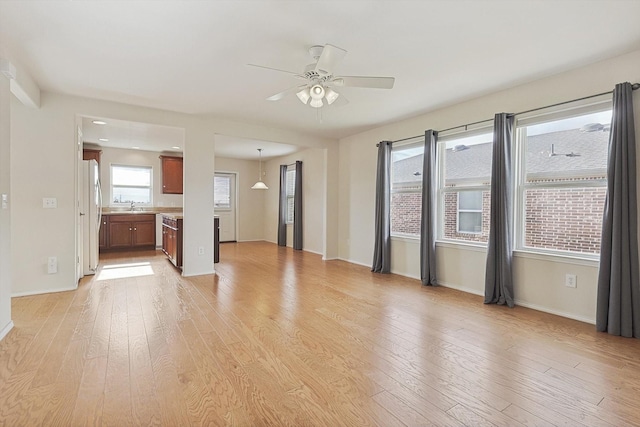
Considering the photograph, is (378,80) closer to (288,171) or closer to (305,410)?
(305,410)

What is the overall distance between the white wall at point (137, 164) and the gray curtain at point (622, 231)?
8.11m

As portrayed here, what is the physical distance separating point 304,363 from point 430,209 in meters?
2.98

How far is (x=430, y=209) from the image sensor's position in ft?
14.5

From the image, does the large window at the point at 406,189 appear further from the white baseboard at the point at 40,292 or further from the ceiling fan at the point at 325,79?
the white baseboard at the point at 40,292

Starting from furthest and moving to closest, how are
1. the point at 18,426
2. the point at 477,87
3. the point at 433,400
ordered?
the point at 477,87 → the point at 433,400 → the point at 18,426

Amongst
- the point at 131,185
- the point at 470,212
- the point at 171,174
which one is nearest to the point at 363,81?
the point at 470,212

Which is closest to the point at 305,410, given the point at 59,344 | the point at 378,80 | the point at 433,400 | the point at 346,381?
the point at 346,381

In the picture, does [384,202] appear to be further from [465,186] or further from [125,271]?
[125,271]

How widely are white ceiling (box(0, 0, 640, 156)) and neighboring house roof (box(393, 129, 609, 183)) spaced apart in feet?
2.24

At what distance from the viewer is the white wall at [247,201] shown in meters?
9.09

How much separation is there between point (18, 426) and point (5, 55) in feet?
9.59

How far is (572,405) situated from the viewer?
177 centimetres

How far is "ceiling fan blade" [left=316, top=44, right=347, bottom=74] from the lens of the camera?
231cm

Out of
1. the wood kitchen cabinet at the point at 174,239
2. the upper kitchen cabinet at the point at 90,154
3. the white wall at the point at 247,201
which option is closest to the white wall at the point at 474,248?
the wood kitchen cabinet at the point at 174,239
